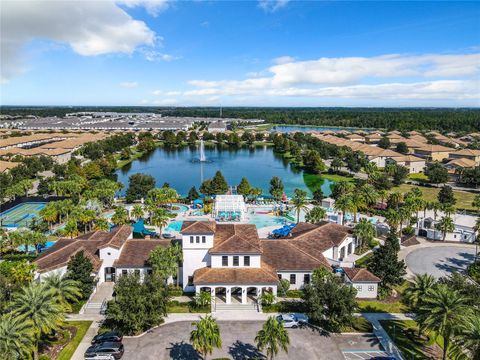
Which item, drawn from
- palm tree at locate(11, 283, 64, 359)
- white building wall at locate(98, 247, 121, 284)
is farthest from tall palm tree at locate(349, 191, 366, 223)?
palm tree at locate(11, 283, 64, 359)

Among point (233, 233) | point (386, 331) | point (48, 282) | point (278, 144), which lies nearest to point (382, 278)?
point (386, 331)

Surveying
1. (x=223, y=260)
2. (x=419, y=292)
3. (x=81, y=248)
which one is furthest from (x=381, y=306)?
(x=81, y=248)

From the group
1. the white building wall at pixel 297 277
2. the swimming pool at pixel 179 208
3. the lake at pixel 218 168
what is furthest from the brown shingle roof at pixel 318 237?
the lake at pixel 218 168

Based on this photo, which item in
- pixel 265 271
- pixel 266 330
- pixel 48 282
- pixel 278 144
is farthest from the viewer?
pixel 278 144

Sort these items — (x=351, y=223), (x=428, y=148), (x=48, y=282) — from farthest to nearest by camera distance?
(x=428, y=148) < (x=351, y=223) < (x=48, y=282)

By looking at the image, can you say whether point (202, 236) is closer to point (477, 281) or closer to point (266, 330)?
point (266, 330)

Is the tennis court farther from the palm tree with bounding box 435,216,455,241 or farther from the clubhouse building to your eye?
the palm tree with bounding box 435,216,455,241

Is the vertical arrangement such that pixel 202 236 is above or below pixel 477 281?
above
